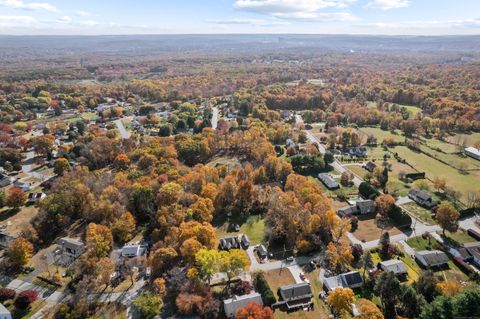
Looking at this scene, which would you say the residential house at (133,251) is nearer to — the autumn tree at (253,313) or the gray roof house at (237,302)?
the gray roof house at (237,302)

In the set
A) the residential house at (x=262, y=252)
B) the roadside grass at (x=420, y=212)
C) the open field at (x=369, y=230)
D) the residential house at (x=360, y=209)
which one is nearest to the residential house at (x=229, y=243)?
the residential house at (x=262, y=252)

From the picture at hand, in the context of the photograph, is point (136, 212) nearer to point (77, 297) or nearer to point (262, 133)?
point (77, 297)

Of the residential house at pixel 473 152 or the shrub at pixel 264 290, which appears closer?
the shrub at pixel 264 290

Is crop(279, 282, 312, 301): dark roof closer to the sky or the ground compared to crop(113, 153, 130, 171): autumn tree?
closer to the ground

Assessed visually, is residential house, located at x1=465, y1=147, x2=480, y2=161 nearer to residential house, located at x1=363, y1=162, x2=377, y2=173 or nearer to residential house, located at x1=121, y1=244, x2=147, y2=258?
residential house, located at x1=363, y1=162, x2=377, y2=173

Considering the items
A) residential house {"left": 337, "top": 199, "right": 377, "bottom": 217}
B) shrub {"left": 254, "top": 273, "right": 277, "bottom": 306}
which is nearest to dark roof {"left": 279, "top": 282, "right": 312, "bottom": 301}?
shrub {"left": 254, "top": 273, "right": 277, "bottom": 306}

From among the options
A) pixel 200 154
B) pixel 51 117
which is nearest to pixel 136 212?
pixel 200 154
